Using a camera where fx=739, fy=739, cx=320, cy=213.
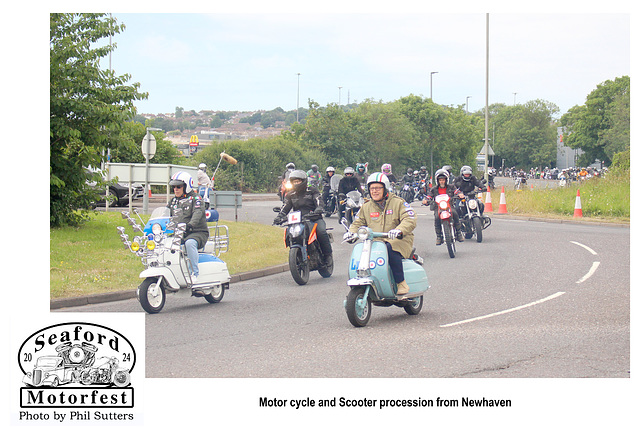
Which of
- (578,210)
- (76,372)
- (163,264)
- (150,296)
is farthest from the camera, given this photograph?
(578,210)

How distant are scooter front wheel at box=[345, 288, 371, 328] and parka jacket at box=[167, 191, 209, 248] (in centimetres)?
285

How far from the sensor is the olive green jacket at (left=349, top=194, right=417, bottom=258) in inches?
340

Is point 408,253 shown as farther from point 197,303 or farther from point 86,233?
point 86,233

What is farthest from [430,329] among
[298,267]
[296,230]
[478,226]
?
[478,226]

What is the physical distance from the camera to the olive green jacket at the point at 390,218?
8.65 m

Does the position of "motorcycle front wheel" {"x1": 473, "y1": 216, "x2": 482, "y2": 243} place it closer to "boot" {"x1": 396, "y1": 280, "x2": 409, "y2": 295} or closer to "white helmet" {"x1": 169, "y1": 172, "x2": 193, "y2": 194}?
"white helmet" {"x1": 169, "y1": 172, "x2": 193, "y2": 194}

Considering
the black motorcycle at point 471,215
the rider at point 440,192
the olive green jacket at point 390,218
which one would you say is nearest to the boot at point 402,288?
the olive green jacket at point 390,218

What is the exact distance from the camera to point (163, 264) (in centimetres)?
966

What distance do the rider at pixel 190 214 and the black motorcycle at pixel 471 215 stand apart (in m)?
8.79

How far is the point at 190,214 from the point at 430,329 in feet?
12.6

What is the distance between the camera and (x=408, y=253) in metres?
8.77

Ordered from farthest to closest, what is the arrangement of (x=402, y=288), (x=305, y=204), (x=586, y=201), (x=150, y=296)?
(x=586, y=201) < (x=305, y=204) < (x=150, y=296) < (x=402, y=288)

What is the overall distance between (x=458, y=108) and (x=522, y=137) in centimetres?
3204

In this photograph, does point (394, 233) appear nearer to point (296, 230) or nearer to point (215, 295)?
point (215, 295)
